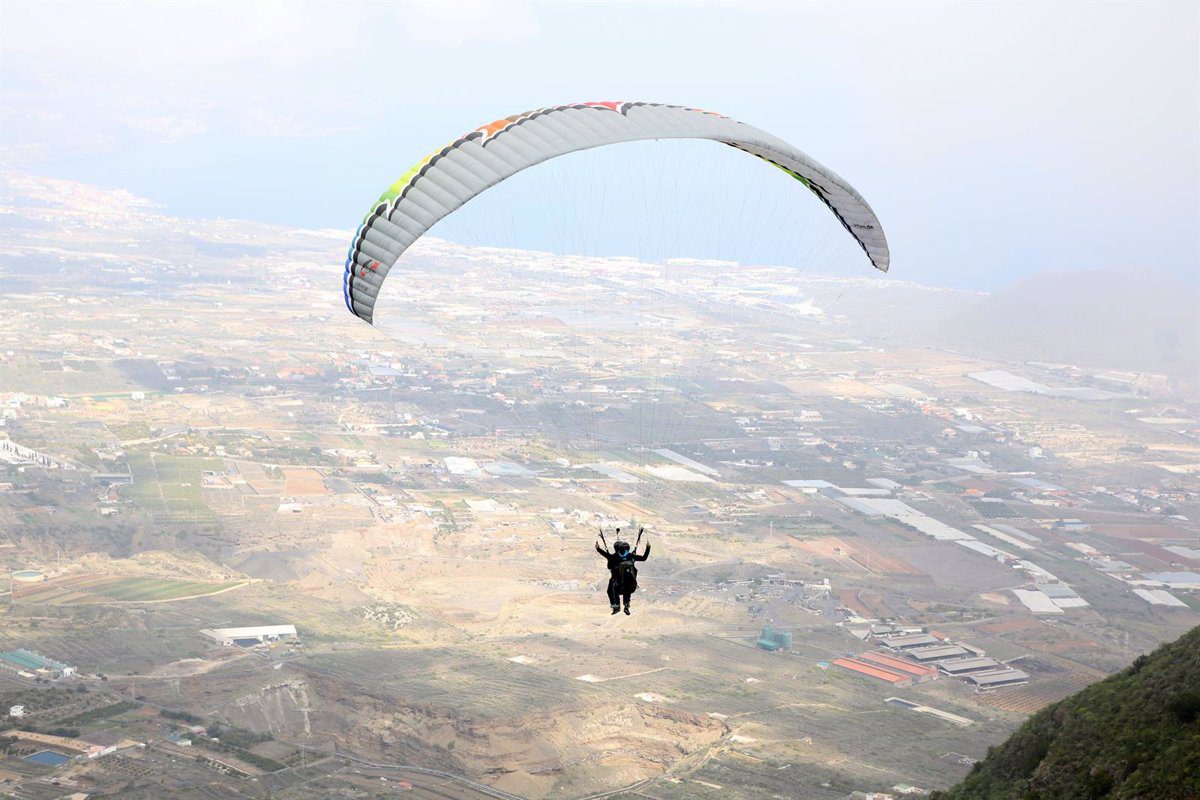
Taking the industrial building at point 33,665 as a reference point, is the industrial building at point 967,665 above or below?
above

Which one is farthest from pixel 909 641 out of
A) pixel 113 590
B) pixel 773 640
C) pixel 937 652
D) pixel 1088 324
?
pixel 1088 324

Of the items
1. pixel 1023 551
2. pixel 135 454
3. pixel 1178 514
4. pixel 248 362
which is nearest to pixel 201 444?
pixel 135 454

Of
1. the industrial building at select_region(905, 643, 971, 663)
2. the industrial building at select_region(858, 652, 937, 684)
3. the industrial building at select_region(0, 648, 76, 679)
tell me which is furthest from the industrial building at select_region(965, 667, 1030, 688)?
the industrial building at select_region(0, 648, 76, 679)

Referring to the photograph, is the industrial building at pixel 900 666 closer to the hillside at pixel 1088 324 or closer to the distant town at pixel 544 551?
the distant town at pixel 544 551

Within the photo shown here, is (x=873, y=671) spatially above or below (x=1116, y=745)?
below

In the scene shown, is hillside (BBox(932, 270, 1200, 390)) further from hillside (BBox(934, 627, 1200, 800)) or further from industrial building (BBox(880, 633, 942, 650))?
hillside (BBox(934, 627, 1200, 800))

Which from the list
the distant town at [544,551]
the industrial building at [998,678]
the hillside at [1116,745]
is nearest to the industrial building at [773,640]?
the distant town at [544,551]

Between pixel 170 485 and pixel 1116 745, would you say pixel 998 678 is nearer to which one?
pixel 1116 745
